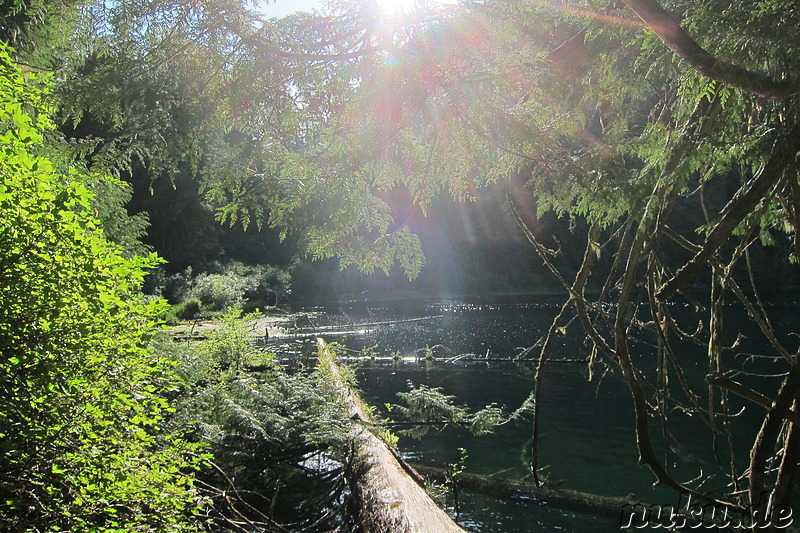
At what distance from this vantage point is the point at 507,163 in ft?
11.1

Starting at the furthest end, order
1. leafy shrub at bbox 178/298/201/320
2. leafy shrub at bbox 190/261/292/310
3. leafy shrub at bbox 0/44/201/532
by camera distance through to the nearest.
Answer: leafy shrub at bbox 190/261/292/310, leafy shrub at bbox 178/298/201/320, leafy shrub at bbox 0/44/201/532

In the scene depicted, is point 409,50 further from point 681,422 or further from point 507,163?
point 681,422

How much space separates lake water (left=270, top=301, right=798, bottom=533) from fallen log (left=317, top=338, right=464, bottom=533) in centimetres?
172

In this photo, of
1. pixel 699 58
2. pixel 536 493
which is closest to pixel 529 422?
pixel 536 493

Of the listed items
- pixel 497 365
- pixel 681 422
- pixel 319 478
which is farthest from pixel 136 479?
pixel 497 365

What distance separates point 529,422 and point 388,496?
658 cm

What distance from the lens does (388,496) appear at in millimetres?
4160

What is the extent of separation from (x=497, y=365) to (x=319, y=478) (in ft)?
32.4

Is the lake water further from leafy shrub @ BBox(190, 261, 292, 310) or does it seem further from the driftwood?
leafy shrub @ BBox(190, 261, 292, 310)

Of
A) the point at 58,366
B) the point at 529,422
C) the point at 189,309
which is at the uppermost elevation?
the point at 58,366

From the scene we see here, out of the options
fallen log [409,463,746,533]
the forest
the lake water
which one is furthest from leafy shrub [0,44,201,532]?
fallen log [409,463,746,533]

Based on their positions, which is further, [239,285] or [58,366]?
[239,285]

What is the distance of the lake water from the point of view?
6.69 meters

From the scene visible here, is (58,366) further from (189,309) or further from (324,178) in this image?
(189,309)
